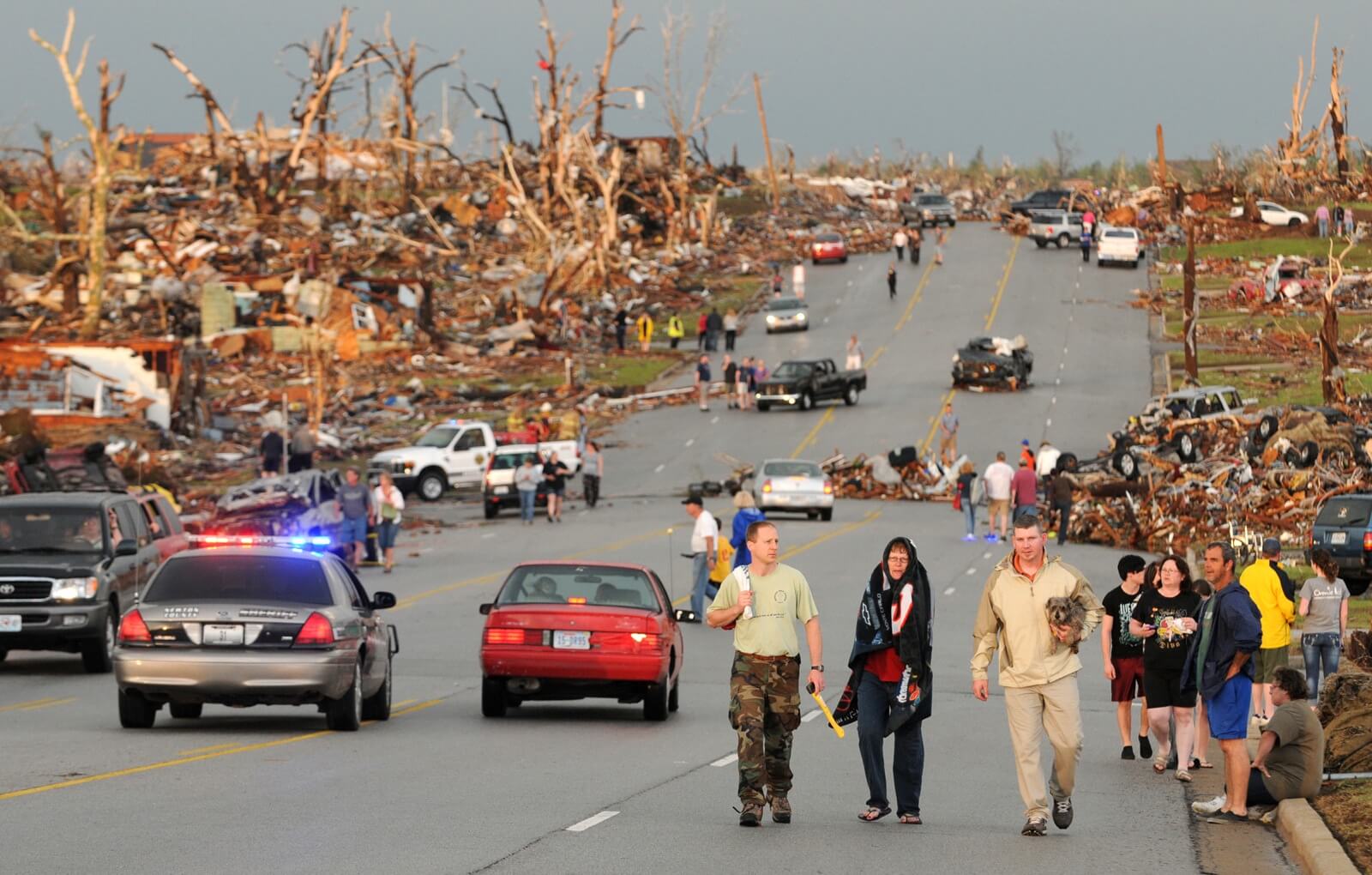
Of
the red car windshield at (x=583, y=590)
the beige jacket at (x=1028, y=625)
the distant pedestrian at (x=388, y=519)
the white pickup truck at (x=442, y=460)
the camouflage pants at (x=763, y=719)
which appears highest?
the beige jacket at (x=1028, y=625)

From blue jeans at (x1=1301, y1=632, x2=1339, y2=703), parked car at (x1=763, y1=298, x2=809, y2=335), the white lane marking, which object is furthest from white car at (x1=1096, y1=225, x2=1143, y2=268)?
the white lane marking

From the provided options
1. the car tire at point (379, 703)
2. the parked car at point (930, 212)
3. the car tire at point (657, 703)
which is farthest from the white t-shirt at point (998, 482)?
the parked car at point (930, 212)

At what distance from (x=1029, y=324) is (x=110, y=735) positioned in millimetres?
64377

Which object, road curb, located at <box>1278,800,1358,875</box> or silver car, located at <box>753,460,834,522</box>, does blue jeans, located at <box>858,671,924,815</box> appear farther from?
silver car, located at <box>753,460,834,522</box>

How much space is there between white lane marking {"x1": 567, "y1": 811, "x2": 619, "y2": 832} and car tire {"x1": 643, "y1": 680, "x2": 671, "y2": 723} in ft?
17.8

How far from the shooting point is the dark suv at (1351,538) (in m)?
30.3

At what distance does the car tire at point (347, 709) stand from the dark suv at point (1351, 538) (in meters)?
18.0

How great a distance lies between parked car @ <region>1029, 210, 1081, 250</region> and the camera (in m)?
98.1

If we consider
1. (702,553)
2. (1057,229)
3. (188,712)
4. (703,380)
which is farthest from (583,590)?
(1057,229)

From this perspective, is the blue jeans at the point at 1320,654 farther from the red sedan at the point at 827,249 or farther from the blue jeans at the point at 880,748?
the red sedan at the point at 827,249

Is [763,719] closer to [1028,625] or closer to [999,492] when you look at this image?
[1028,625]

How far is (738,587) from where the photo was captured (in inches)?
470

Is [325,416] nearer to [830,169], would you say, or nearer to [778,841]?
[778,841]

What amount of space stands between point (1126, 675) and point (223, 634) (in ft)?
22.5
